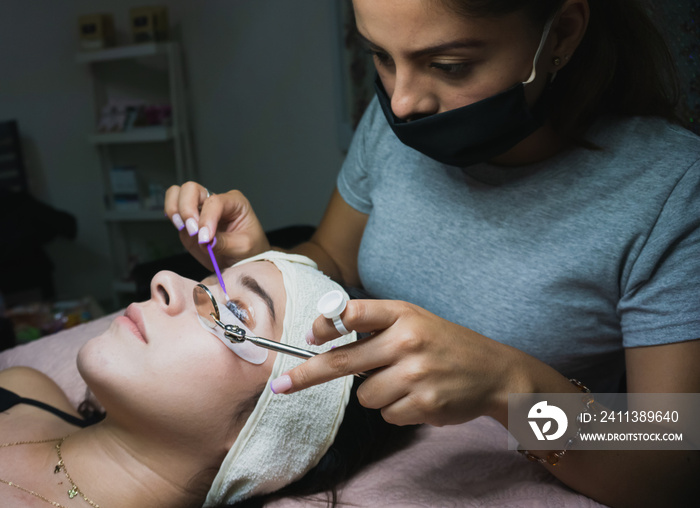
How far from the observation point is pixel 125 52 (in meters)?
3.31

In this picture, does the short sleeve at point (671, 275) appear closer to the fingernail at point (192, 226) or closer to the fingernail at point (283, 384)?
the fingernail at point (283, 384)

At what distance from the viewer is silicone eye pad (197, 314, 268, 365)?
1.01m

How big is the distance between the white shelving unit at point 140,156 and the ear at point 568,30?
2835 mm

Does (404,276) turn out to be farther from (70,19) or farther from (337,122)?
(70,19)

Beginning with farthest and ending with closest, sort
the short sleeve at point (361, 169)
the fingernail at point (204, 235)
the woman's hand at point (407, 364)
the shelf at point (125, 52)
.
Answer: the shelf at point (125, 52), the short sleeve at point (361, 169), the fingernail at point (204, 235), the woman's hand at point (407, 364)

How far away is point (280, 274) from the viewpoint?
117cm

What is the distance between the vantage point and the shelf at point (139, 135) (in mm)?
3344

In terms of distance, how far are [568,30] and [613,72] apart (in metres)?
0.16

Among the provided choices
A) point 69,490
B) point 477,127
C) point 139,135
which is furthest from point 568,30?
point 139,135

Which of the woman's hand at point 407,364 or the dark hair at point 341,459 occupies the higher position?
the woman's hand at point 407,364

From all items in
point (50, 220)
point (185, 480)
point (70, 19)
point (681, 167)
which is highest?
point (70, 19)

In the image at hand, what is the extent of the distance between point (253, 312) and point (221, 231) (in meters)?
0.29

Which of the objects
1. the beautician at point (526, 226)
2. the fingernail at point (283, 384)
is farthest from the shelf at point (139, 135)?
the fingernail at point (283, 384)

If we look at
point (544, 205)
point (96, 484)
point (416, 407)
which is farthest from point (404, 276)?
point (96, 484)
